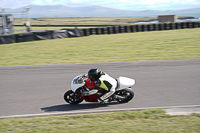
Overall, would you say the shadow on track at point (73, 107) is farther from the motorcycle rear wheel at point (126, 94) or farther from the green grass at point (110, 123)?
the green grass at point (110, 123)

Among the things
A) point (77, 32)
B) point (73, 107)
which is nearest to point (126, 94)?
point (73, 107)

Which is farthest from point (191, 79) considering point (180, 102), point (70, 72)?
point (70, 72)

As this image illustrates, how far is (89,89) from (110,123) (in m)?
1.63

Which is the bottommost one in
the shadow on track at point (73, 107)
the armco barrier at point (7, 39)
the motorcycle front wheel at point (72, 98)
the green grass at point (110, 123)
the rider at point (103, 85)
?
the shadow on track at point (73, 107)

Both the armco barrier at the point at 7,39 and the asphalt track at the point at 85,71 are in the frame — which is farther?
the armco barrier at the point at 7,39

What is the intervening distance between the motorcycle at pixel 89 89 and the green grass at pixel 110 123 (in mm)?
941

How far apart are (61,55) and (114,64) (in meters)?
4.72

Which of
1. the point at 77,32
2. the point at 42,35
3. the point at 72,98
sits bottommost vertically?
the point at 72,98

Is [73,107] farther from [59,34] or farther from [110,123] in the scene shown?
[59,34]

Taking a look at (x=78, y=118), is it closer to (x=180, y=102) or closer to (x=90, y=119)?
(x=90, y=119)

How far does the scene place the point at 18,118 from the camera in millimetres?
5953

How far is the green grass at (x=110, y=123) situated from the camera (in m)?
4.84

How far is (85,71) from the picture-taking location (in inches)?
421

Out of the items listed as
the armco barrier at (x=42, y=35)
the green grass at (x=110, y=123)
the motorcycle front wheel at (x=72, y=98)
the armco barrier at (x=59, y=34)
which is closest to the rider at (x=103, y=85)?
the motorcycle front wheel at (x=72, y=98)
